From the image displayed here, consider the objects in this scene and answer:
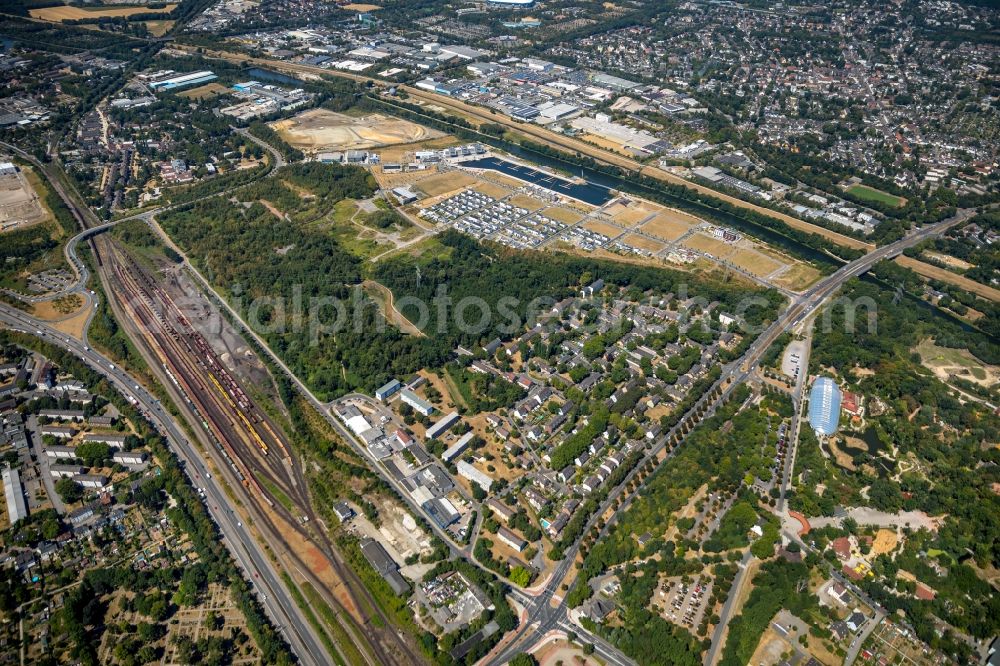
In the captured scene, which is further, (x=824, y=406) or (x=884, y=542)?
(x=824, y=406)

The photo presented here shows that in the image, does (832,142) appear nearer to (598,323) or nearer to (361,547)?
(598,323)

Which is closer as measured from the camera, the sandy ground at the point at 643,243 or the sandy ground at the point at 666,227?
the sandy ground at the point at 643,243

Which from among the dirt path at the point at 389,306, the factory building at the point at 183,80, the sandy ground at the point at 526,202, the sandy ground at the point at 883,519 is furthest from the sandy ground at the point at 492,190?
the factory building at the point at 183,80

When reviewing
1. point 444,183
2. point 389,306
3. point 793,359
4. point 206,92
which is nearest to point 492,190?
point 444,183

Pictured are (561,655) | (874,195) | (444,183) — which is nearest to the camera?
(561,655)

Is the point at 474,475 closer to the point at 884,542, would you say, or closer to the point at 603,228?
the point at 884,542

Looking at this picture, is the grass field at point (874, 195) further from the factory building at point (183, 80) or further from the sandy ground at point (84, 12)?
the sandy ground at point (84, 12)

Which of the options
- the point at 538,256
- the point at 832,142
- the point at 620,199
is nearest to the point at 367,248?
the point at 538,256
